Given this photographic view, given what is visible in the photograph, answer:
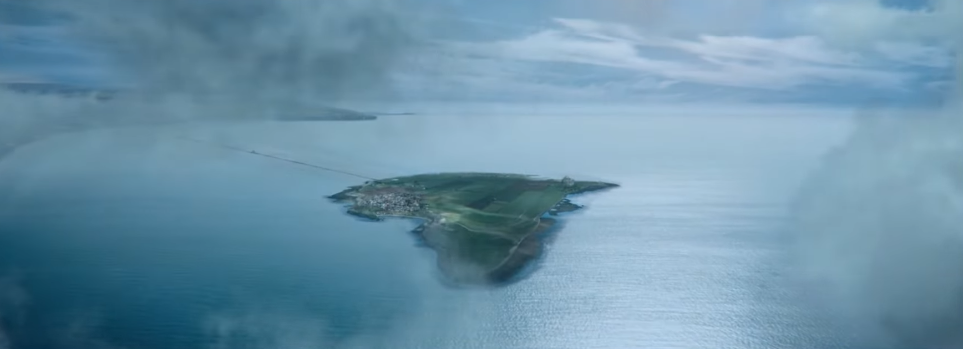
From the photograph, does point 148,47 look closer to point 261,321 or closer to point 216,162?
point 216,162

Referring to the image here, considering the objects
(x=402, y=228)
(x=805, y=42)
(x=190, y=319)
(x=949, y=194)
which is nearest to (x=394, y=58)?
(x=402, y=228)

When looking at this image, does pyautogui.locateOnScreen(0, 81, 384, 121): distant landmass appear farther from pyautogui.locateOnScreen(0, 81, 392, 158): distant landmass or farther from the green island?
the green island

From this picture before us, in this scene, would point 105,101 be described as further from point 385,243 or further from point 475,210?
point 475,210

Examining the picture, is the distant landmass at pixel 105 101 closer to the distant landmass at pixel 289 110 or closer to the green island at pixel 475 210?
the distant landmass at pixel 289 110

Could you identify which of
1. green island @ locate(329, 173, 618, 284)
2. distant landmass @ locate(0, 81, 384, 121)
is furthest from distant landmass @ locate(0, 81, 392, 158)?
green island @ locate(329, 173, 618, 284)

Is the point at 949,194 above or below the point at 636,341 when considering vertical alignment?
above

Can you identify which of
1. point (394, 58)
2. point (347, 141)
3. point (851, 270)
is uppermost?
point (394, 58)

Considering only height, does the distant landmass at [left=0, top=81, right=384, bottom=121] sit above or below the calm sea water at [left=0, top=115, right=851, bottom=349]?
above
